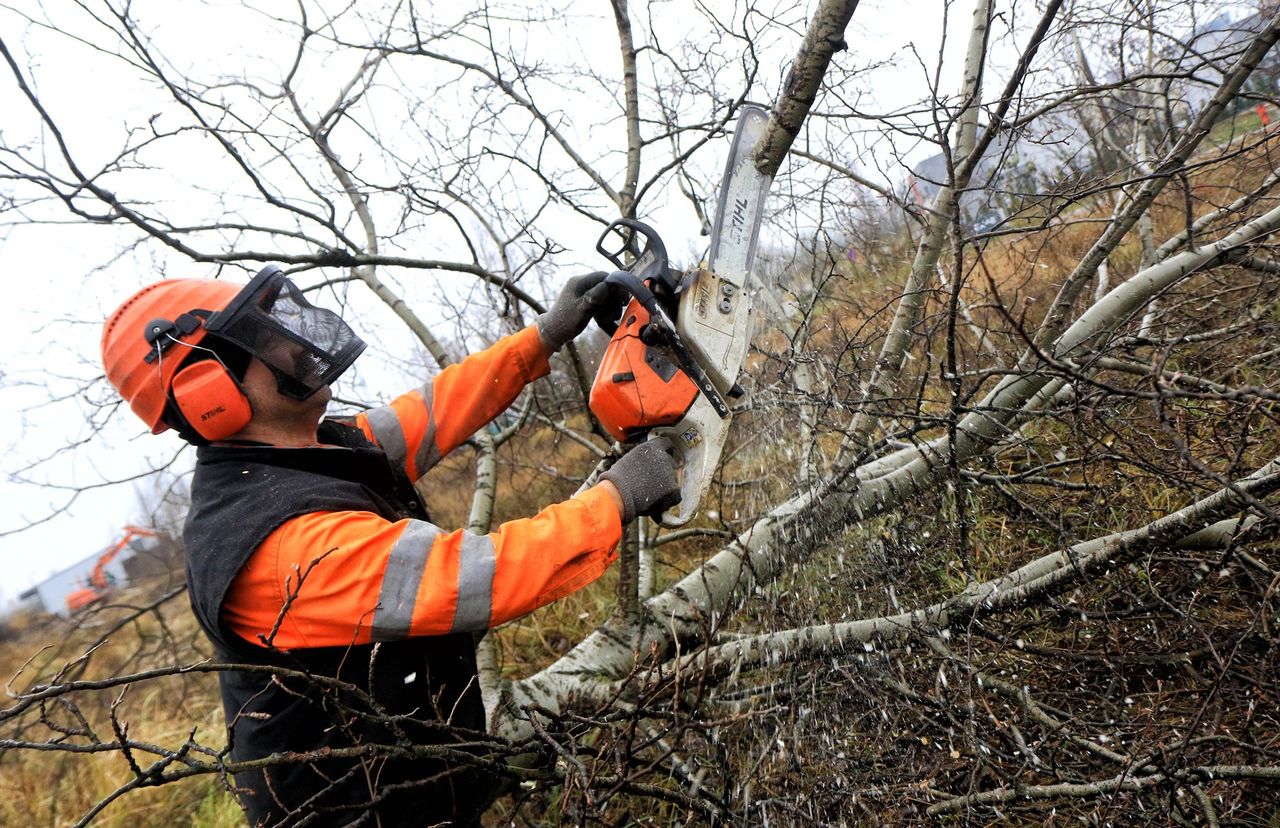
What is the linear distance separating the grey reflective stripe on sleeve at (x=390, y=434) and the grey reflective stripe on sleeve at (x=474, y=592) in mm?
910

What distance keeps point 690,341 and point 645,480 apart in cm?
43

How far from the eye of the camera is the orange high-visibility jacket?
145 centimetres

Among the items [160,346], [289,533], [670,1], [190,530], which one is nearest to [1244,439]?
[289,533]

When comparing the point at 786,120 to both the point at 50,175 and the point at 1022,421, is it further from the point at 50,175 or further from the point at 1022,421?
the point at 50,175

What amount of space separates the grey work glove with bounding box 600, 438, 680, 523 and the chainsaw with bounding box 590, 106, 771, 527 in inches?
3.3

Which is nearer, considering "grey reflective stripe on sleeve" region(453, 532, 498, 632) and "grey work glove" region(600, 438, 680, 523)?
"grey reflective stripe on sleeve" region(453, 532, 498, 632)

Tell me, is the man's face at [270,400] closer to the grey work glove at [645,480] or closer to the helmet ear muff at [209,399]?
the helmet ear muff at [209,399]

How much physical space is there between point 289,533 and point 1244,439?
2240 mm

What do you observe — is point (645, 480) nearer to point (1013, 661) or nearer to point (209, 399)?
point (209, 399)

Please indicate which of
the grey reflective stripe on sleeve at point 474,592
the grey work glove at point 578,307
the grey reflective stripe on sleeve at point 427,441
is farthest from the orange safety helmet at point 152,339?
the grey work glove at point 578,307

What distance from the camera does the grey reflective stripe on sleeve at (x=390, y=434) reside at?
89.7 inches

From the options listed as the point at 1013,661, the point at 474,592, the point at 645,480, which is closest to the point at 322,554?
the point at 474,592

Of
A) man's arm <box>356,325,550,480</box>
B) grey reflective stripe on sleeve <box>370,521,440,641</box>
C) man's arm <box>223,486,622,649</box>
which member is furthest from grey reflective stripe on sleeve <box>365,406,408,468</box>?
grey reflective stripe on sleeve <box>370,521,440,641</box>

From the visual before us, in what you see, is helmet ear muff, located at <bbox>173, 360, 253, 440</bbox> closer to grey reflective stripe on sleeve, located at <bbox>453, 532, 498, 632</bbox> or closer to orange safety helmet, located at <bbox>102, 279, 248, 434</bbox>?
orange safety helmet, located at <bbox>102, 279, 248, 434</bbox>
